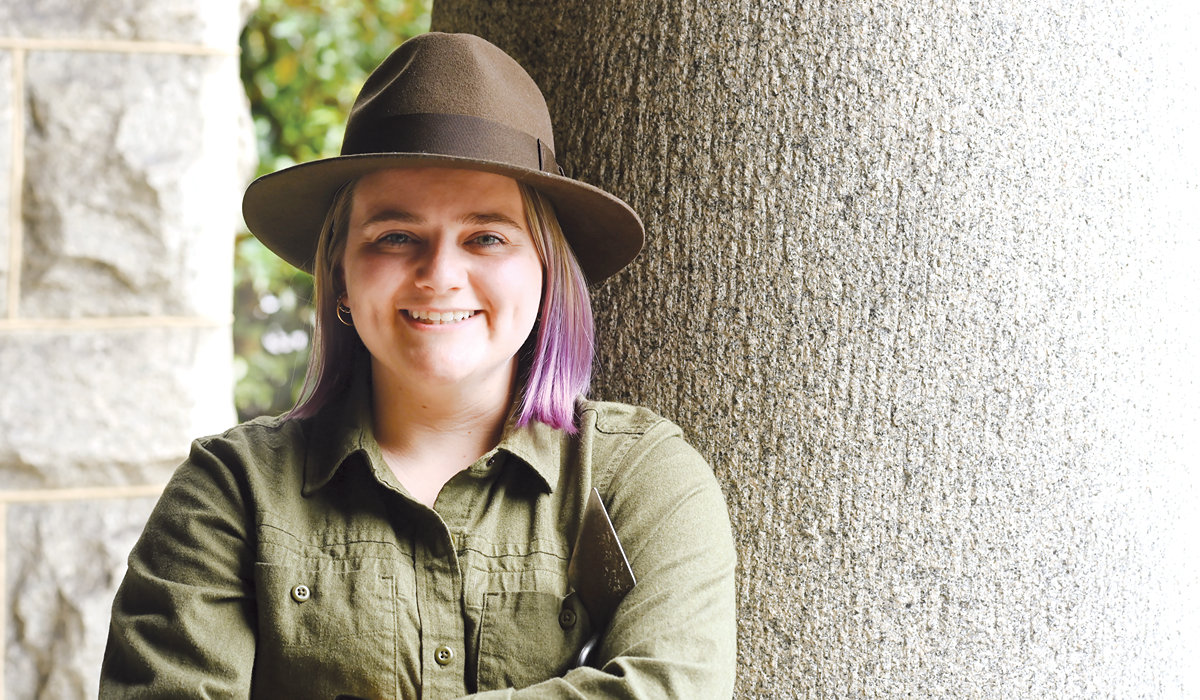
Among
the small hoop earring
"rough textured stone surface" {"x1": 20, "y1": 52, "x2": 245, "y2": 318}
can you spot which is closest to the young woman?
the small hoop earring

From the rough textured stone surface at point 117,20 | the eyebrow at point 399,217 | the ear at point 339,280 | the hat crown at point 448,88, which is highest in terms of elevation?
the rough textured stone surface at point 117,20

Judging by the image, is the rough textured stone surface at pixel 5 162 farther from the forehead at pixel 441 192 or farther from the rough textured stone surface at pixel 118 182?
the forehead at pixel 441 192

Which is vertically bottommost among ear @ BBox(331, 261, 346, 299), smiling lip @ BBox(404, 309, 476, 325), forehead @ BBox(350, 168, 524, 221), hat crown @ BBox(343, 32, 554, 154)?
smiling lip @ BBox(404, 309, 476, 325)

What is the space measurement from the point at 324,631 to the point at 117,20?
1.89m

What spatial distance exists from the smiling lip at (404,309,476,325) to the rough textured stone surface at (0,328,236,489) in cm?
139

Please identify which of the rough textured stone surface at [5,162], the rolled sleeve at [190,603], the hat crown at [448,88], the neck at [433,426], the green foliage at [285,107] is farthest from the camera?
the green foliage at [285,107]

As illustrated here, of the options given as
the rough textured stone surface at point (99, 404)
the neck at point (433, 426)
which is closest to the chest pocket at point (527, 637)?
the neck at point (433, 426)

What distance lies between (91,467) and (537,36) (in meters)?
1.64

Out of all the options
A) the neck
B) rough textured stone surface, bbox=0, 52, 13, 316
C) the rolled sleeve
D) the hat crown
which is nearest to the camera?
the rolled sleeve

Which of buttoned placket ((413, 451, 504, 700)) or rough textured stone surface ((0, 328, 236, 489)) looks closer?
buttoned placket ((413, 451, 504, 700))

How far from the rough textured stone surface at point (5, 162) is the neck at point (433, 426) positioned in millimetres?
1381

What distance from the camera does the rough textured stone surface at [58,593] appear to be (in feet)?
8.59

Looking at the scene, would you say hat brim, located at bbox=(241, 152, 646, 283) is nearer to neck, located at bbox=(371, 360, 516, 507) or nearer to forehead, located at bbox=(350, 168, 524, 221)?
forehead, located at bbox=(350, 168, 524, 221)

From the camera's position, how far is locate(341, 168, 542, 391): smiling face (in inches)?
61.8
